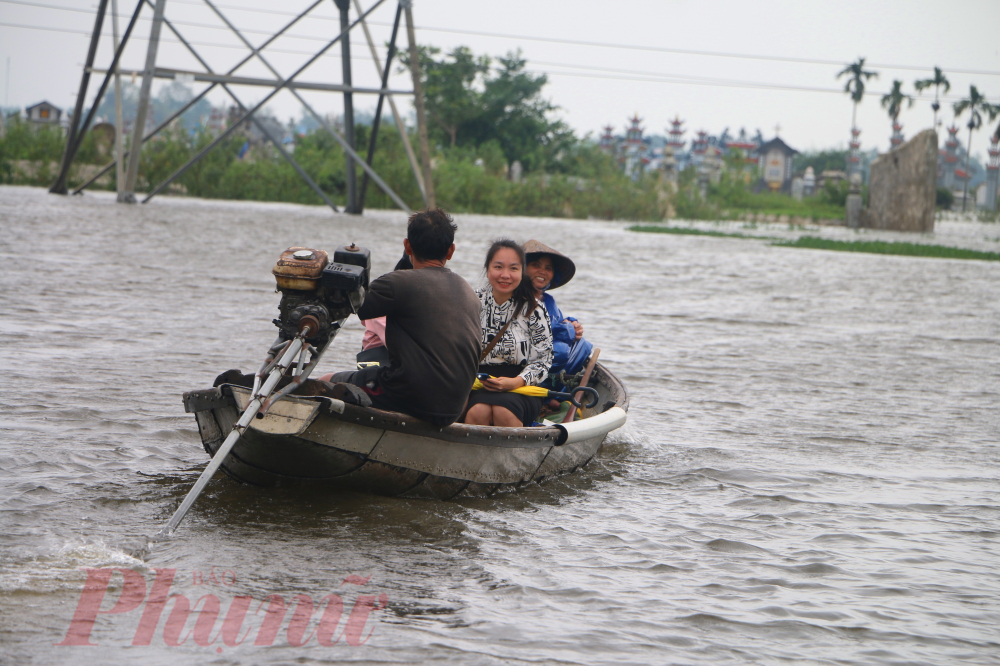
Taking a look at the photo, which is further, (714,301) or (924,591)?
(714,301)

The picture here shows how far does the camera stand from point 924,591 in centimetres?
466

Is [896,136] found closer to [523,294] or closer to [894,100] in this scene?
[894,100]

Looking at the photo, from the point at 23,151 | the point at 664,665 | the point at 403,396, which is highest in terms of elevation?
the point at 23,151

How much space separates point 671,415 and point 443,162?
3352 centimetres

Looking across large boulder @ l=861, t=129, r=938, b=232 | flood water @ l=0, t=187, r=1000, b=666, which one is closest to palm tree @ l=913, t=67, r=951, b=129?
large boulder @ l=861, t=129, r=938, b=232

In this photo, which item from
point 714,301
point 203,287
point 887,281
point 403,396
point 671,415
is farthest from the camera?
point 887,281

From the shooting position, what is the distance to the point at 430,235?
5.24 meters

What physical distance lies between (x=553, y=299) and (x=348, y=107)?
2399 centimetres

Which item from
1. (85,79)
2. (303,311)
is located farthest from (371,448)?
(85,79)

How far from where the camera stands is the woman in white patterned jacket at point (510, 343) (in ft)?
19.5

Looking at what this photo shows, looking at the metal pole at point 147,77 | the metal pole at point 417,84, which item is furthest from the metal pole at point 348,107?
the metal pole at point 147,77

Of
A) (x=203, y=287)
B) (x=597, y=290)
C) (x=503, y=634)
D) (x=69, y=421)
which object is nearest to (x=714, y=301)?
(x=597, y=290)

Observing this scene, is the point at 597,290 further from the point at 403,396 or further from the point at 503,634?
the point at 503,634

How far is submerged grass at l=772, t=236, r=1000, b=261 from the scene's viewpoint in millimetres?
25438
